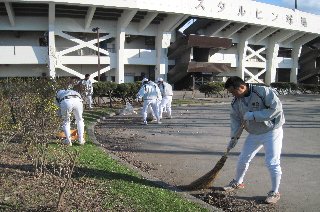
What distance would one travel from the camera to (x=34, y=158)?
6.27 metres

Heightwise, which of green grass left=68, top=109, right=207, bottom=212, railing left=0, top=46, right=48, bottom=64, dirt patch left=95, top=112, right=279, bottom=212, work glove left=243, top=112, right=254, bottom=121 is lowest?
dirt patch left=95, top=112, right=279, bottom=212

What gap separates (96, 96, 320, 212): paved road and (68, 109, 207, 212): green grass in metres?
0.80

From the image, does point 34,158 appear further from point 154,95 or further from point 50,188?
point 154,95

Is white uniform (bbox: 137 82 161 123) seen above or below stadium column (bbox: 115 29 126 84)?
below

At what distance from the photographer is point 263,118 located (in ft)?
17.5

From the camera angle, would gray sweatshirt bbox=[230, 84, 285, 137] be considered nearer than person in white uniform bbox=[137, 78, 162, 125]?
Yes

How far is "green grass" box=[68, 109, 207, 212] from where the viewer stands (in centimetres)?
497

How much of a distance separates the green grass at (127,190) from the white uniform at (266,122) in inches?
49.7

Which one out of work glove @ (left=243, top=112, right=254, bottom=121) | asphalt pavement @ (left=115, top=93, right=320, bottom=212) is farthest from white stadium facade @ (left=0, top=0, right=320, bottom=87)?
work glove @ (left=243, top=112, right=254, bottom=121)

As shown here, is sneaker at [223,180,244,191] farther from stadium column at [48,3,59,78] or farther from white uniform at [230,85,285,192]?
stadium column at [48,3,59,78]

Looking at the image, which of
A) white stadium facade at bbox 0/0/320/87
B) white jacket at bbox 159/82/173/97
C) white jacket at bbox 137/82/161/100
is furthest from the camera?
white stadium facade at bbox 0/0/320/87

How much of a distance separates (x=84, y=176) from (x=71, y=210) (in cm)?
168

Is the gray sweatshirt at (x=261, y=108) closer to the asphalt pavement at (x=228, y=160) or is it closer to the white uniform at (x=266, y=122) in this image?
the white uniform at (x=266, y=122)

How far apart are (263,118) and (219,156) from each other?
3.82 meters
